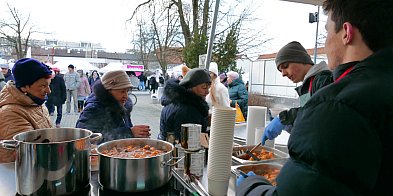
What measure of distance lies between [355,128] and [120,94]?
1.88 meters

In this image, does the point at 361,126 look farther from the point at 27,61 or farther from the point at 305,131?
the point at 27,61

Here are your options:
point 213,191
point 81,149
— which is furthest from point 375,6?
point 81,149

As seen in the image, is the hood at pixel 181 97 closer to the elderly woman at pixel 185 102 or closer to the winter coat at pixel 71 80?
the elderly woman at pixel 185 102

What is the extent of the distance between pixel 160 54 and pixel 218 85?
6761mm

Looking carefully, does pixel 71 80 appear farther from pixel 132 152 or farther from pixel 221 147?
pixel 221 147

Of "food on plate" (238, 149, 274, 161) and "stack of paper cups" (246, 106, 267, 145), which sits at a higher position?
"stack of paper cups" (246, 106, 267, 145)

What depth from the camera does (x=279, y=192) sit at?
2.19 ft

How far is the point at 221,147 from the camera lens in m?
1.01

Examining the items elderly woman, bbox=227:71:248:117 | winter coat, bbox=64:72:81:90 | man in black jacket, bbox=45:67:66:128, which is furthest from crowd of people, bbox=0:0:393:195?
winter coat, bbox=64:72:81:90

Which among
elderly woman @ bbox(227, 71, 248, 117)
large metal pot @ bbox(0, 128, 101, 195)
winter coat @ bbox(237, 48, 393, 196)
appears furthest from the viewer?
elderly woman @ bbox(227, 71, 248, 117)

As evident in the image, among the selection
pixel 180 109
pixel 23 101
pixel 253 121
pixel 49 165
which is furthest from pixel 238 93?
pixel 49 165

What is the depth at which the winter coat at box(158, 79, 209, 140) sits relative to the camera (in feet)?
7.57

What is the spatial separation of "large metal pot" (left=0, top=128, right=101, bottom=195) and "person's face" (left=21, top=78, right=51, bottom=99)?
2.74ft

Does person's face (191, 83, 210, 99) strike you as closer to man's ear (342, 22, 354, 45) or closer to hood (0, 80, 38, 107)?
hood (0, 80, 38, 107)
